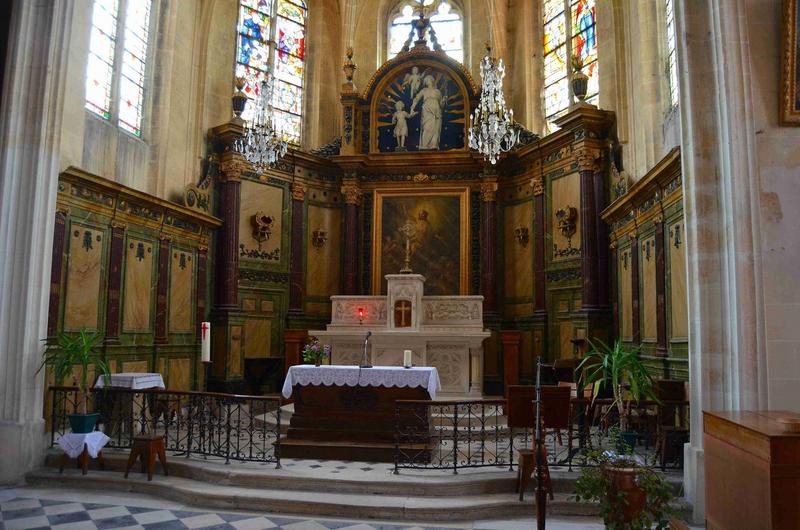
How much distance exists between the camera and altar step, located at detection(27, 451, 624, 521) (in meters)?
6.43

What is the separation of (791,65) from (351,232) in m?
A: 10.3

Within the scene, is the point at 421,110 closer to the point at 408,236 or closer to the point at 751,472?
the point at 408,236

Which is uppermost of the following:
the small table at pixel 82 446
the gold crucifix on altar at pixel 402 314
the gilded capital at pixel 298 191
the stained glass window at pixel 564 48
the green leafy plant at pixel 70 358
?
the stained glass window at pixel 564 48

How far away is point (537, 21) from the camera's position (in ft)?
50.1

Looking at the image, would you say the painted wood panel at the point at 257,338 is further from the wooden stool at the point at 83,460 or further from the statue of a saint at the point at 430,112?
the wooden stool at the point at 83,460

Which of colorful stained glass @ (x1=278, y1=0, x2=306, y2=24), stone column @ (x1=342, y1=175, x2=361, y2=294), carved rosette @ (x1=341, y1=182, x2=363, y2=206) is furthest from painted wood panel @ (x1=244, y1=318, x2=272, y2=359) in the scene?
colorful stained glass @ (x1=278, y1=0, x2=306, y2=24)

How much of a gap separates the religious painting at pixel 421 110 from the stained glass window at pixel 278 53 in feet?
7.20

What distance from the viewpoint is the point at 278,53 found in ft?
50.9

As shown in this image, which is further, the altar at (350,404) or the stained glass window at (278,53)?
the stained glass window at (278,53)

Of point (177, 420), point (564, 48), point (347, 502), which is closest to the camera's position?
point (347, 502)

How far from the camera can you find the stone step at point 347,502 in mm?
6363

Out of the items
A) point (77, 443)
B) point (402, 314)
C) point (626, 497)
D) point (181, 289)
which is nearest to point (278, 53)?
point (181, 289)

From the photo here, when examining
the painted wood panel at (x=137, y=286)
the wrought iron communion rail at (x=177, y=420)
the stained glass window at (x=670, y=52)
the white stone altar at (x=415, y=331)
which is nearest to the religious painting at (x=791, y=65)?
the stained glass window at (x=670, y=52)

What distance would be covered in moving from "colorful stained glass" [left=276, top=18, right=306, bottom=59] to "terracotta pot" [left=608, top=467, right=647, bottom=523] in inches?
541
